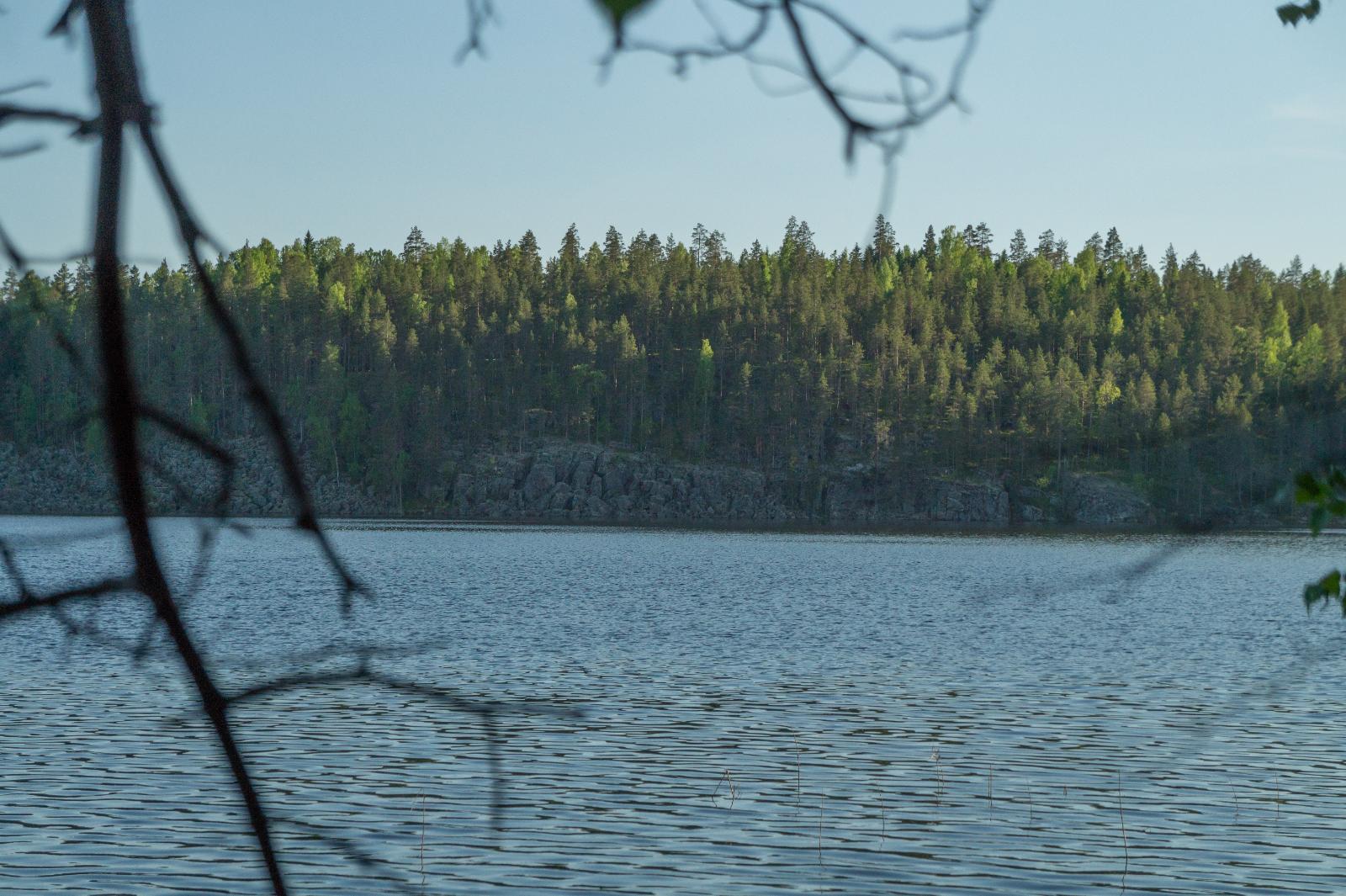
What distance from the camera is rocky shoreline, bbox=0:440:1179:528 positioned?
456 ft

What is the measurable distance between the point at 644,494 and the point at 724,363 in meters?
26.7

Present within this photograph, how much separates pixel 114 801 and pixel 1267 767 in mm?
16111

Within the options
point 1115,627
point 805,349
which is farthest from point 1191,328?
point 1115,627

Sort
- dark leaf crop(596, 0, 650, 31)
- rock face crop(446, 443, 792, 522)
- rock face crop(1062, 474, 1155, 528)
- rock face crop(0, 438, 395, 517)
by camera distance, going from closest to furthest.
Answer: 1. dark leaf crop(596, 0, 650, 31)
2. rock face crop(1062, 474, 1155, 528)
3. rock face crop(0, 438, 395, 517)
4. rock face crop(446, 443, 792, 522)

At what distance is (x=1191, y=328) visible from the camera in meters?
172

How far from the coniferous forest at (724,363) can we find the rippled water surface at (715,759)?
3709 inches

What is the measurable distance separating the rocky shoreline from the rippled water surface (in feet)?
312

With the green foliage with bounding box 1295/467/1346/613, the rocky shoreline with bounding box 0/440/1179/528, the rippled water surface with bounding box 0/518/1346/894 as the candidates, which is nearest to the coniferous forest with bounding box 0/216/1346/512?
the rocky shoreline with bounding box 0/440/1179/528

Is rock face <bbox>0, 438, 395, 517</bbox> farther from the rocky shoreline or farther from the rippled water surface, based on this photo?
the rippled water surface

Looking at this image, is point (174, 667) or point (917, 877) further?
point (174, 667)

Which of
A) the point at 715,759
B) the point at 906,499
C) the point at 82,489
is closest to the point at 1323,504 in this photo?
the point at 715,759

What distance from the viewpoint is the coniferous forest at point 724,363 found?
145 meters

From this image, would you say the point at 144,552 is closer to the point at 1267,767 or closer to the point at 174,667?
the point at 1267,767

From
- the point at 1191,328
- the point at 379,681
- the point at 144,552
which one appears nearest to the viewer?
the point at 144,552
